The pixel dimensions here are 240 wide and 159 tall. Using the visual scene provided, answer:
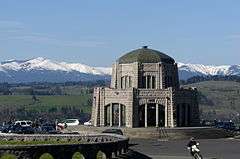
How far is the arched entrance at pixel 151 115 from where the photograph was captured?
310 ft

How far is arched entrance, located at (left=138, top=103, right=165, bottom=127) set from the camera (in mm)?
94375

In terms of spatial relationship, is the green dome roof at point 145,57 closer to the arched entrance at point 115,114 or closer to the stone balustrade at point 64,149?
the arched entrance at point 115,114

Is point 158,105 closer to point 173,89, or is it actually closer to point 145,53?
point 173,89

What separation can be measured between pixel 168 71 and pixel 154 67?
7.82ft

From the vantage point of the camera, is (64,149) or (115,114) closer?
(64,149)

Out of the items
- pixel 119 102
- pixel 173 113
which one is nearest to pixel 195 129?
pixel 173 113

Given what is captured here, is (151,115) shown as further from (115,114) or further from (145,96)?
(115,114)

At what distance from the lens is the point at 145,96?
94.4 metres

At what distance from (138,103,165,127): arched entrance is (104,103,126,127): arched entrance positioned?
2.47m

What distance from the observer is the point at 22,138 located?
56750 millimetres

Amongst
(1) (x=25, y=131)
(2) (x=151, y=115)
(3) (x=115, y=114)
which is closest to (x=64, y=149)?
(1) (x=25, y=131)

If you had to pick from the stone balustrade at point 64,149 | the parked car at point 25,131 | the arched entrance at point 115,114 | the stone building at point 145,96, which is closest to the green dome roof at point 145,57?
the stone building at point 145,96

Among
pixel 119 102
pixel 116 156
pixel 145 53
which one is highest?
pixel 145 53

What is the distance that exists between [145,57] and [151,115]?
27.2 ft
